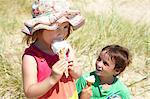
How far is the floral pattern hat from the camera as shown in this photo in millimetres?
2557

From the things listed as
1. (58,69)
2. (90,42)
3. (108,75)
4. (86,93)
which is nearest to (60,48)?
(58,69)

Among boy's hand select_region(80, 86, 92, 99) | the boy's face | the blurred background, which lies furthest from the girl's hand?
the blurred background

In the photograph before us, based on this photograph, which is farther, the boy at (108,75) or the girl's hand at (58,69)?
the boy at (108,75)

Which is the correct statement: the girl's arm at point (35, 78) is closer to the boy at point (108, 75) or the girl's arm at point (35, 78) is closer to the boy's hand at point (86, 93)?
the boy's hand at point (86, 93)

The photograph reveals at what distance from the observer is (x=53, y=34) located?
2609mm

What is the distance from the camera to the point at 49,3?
2.61 m

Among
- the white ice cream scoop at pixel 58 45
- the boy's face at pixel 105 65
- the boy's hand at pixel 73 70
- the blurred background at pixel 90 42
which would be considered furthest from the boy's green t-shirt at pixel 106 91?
the blurred background at pixel 90 42

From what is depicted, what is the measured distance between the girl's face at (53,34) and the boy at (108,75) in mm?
498

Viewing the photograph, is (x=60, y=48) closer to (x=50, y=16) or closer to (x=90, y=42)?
(x=50, y=16)

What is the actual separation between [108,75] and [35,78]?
0.68 metres

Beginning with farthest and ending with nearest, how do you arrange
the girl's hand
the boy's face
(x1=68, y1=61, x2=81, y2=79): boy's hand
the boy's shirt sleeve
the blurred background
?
the blurred background, the boy's shirt sleeve, the boy's face, (x1=68, y1=61, x2=81, y2=79): boy's hand, the girl's hand

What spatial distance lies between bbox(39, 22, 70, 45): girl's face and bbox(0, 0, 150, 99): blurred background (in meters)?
1.37

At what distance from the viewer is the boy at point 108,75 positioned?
3062mm

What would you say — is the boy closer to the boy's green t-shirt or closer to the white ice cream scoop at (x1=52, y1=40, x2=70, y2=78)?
the boy's green t-shirt
